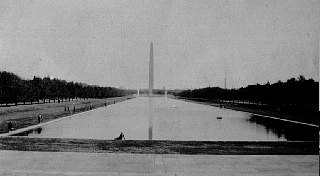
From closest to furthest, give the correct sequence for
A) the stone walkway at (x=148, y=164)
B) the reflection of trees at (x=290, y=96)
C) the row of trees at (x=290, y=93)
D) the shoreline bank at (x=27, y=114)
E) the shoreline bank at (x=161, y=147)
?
the stone walkway at (x=148, y=164)
the shoreline bank at (x=161, y=147)
the shoreline bank at (x=27, y=114)
the reflection of trees at (x=290, y=96)
the row of trees at (x=290, y=93)

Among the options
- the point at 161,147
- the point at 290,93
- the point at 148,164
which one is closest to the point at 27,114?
the point at 161,147

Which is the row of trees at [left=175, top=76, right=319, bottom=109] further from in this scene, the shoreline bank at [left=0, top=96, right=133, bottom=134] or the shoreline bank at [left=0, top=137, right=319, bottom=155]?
the shoreline bank at [left=0, top=137, right=319, bottom=155]

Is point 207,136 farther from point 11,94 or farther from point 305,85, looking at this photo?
point 11,94

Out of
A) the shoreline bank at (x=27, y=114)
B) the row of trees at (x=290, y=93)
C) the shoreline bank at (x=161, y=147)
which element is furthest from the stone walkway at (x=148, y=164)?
the row of trees at (x=290, y=93)

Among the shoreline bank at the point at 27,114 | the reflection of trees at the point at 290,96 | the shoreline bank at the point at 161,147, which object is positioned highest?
the reflection of trees at the point at 290,96

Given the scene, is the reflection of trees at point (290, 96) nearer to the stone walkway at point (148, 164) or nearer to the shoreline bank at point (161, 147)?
the shoreline bank at point (161, 147)

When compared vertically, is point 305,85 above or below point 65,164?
above

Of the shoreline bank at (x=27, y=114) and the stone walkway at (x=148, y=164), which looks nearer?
the stone walkway at (x=148, y=164)

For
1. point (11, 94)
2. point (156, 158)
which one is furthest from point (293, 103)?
point (156, 158)
